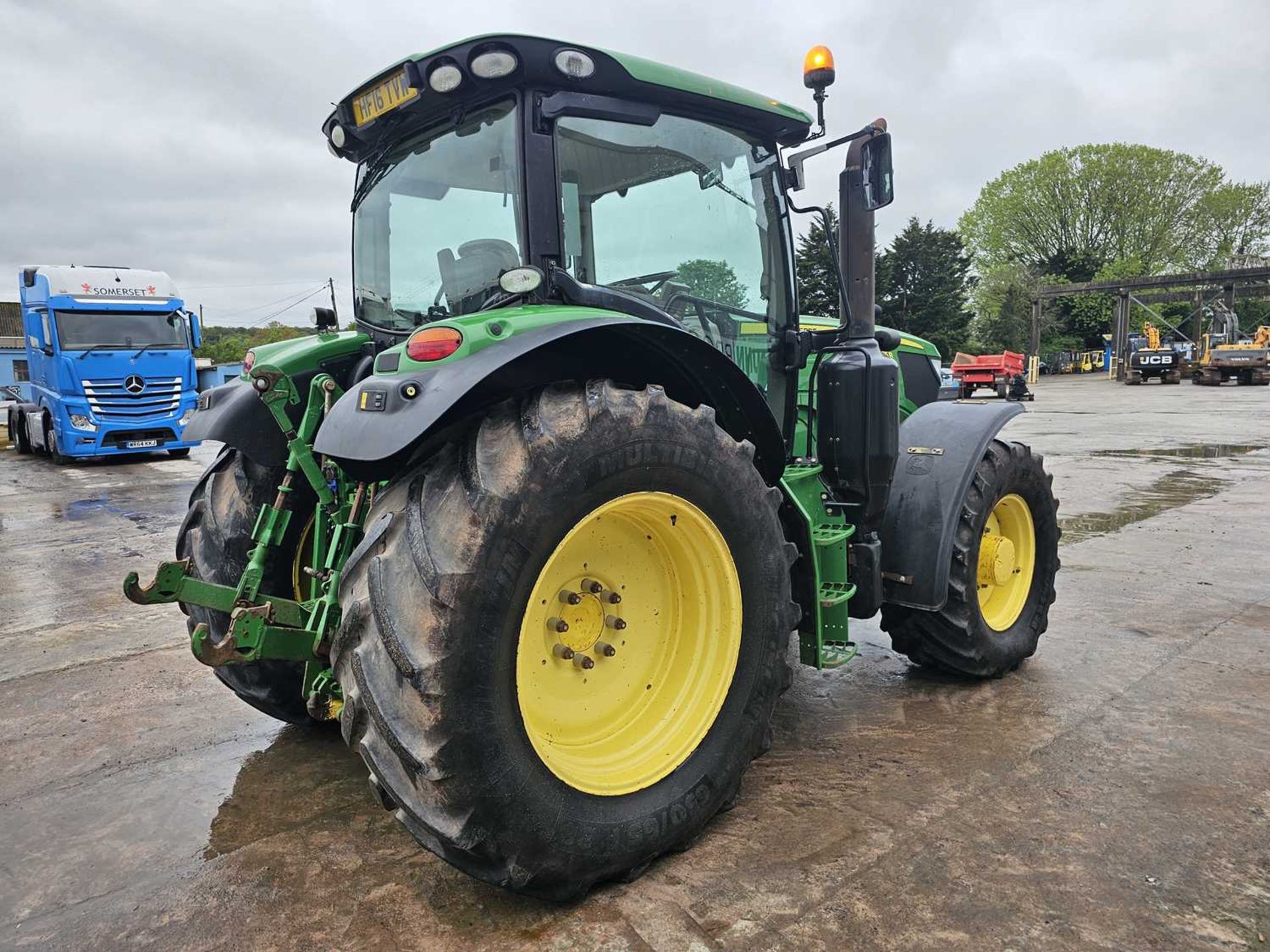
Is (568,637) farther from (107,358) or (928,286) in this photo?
(928,286)

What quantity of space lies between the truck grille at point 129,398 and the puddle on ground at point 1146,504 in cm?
1439

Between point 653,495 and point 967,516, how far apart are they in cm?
184

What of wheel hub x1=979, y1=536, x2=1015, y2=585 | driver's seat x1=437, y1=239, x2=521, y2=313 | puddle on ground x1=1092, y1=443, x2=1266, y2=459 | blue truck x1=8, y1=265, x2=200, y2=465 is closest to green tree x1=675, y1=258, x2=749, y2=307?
driver's seat x1=437, y1=239, x2=521, y2=313

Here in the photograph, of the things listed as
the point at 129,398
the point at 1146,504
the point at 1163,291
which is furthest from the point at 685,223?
the point at 1163,291

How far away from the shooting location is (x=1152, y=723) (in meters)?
3.29

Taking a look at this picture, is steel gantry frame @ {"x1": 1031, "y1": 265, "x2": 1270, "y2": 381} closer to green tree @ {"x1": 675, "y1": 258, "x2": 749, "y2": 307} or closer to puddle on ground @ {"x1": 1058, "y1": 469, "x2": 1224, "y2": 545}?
puddle on ground @ {"x1": 1058, "y1": 469, "x2": 1224, "y2": 545}

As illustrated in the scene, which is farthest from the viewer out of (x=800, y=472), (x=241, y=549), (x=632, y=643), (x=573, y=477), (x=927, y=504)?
(x=927, y=504)

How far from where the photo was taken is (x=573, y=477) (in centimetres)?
212

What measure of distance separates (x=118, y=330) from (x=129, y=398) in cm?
132

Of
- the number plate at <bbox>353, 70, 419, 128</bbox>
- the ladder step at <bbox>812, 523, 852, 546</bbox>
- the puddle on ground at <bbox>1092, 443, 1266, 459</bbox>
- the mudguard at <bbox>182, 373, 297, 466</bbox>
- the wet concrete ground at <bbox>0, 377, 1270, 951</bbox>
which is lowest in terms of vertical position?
the wet concrete ground at <bbox>0, 377, 1270, 951</bbox>

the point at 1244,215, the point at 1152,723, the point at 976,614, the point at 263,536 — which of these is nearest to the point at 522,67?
the point at 263,536

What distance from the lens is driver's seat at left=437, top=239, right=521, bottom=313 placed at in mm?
2639

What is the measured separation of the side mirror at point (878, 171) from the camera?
317cm

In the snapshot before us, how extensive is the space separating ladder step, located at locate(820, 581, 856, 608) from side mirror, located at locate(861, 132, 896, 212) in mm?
1433
